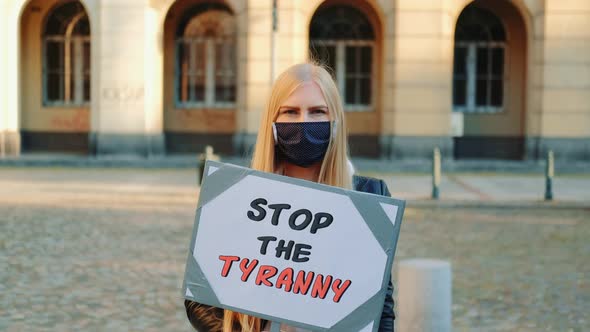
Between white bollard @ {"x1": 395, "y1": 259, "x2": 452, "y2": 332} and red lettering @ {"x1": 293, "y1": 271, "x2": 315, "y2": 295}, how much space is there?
2948 millimetres

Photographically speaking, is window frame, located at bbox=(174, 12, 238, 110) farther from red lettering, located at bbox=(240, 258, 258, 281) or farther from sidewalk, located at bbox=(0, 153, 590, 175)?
red lettering, located at bbox=(240, 258, 258, 281)

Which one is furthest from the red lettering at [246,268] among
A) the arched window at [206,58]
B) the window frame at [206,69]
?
Result: the arched window at [206,58]

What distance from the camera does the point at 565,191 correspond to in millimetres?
18094

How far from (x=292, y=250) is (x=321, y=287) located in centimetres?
16

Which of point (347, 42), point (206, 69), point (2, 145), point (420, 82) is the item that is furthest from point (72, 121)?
point (420, 82)

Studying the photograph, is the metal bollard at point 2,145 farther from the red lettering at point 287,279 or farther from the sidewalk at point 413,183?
the red lettering at point 287,279

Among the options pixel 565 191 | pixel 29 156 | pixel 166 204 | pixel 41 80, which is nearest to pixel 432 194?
pixel 565 191

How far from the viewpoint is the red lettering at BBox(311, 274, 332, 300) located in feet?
9.54

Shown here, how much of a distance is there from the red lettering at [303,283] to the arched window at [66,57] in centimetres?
2515

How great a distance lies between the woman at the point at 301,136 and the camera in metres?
2.93

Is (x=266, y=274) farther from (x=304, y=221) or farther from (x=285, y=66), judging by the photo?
(x=285, y=66)

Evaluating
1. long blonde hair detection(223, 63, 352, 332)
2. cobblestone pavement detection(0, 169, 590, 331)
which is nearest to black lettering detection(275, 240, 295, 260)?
long blonde hair detection(223, 63, 352, 332)

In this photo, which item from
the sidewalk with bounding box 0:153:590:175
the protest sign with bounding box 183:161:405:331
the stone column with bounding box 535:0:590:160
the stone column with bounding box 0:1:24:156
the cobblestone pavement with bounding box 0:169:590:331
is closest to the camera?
the protest sign with bounding box 183:161:405:331

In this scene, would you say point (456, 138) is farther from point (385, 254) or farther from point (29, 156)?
point (385, 254)
